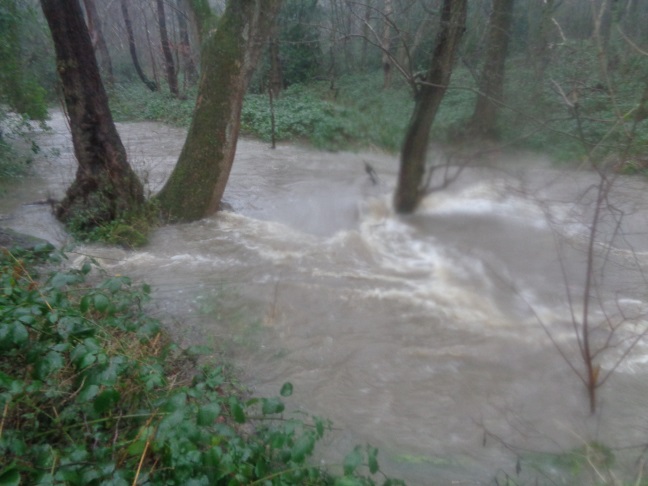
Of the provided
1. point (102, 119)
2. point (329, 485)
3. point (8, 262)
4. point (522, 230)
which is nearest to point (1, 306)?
point (8, 262)

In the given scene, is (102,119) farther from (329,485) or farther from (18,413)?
(329,485)

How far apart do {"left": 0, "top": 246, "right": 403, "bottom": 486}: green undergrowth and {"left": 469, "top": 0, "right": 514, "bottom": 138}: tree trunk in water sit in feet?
35.9

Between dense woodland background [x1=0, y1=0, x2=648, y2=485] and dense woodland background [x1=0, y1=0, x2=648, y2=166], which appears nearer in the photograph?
dense woodland background [x1=0, y1=0, x2=648, y2=485]

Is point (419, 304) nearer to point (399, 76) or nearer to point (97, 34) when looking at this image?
point (399, 76)

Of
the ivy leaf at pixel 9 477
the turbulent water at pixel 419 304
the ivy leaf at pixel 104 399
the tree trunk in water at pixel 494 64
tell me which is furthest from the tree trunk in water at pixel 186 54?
the ivy leaf at pixel 9 477

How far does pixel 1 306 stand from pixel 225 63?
627 centimetres

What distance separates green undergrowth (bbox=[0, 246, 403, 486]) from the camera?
245cm

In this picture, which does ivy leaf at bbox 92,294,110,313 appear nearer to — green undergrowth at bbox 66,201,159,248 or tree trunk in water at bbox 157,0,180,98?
green undergrowth at bbox 66,201,159,248

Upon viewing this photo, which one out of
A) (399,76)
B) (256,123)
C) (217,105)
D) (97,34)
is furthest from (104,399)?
(97,34)

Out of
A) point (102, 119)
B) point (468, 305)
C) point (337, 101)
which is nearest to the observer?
point (468, 305)

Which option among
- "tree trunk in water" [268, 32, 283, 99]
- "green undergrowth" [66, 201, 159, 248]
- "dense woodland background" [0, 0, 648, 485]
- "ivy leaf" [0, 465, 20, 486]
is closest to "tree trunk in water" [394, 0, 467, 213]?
"dense woodland background" [0, 0, 648, 485]

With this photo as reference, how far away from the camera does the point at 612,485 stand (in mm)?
3410

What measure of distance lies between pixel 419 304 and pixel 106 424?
4005 millimetres

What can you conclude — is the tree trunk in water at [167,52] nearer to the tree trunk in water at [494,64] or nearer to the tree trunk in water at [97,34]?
the tree trunk in water at [97,34]
